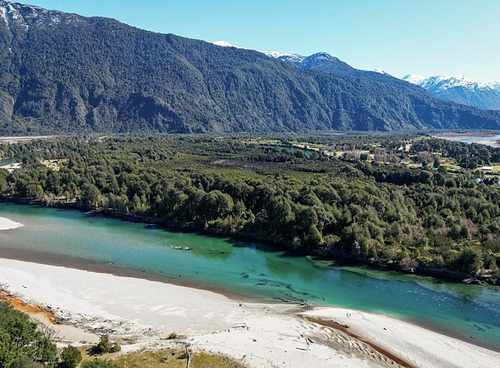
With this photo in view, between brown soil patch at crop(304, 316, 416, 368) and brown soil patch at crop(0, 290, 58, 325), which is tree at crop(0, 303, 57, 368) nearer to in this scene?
brown soil patch at crop(0, 290, 58, 325)

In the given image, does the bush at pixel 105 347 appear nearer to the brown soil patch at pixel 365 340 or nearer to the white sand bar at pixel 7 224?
the brown soil patch at pixel 365 340

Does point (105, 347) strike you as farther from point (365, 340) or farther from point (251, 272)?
point (251, 272)

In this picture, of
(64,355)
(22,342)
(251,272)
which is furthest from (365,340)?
(22,342)

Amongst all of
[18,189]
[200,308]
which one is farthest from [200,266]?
[18,189]

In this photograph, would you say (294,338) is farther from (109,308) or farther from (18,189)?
(18,189)

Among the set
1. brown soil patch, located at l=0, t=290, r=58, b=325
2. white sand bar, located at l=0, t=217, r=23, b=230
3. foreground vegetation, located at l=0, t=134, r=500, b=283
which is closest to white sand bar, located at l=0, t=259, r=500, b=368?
brown soil patch, located at l=0, t=290, r=58, b=325
